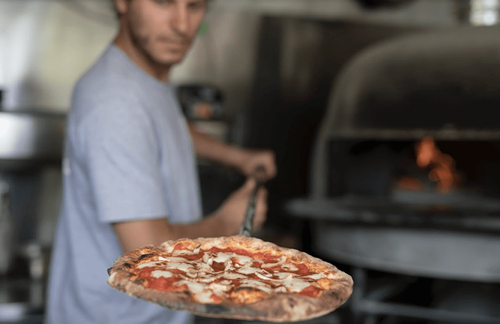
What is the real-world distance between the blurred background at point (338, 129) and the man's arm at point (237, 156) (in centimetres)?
70

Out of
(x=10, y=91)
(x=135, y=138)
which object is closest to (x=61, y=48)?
(x=10, y=91)

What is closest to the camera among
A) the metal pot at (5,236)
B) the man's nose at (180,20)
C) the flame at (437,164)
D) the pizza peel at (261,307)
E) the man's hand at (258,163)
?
the pizza peel at (261,307)

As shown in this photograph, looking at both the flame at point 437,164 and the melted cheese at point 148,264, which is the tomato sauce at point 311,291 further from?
the flame at point 437,164

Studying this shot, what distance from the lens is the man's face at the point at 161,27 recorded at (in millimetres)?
910

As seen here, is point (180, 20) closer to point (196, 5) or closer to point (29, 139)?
point (196, 5)

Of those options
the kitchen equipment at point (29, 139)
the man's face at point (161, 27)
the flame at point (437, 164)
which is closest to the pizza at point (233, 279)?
the man's face at point (161, 27)

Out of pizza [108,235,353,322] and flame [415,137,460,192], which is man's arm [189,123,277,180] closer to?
pizza [108,235,353,322]

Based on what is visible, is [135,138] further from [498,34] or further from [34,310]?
[498,34]

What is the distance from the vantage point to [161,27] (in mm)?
914

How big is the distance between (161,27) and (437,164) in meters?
2.15

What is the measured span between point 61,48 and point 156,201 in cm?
204

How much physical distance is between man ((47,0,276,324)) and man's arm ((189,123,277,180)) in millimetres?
308

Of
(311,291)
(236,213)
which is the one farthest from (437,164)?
(311,291)

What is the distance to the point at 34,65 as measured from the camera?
254 cm
